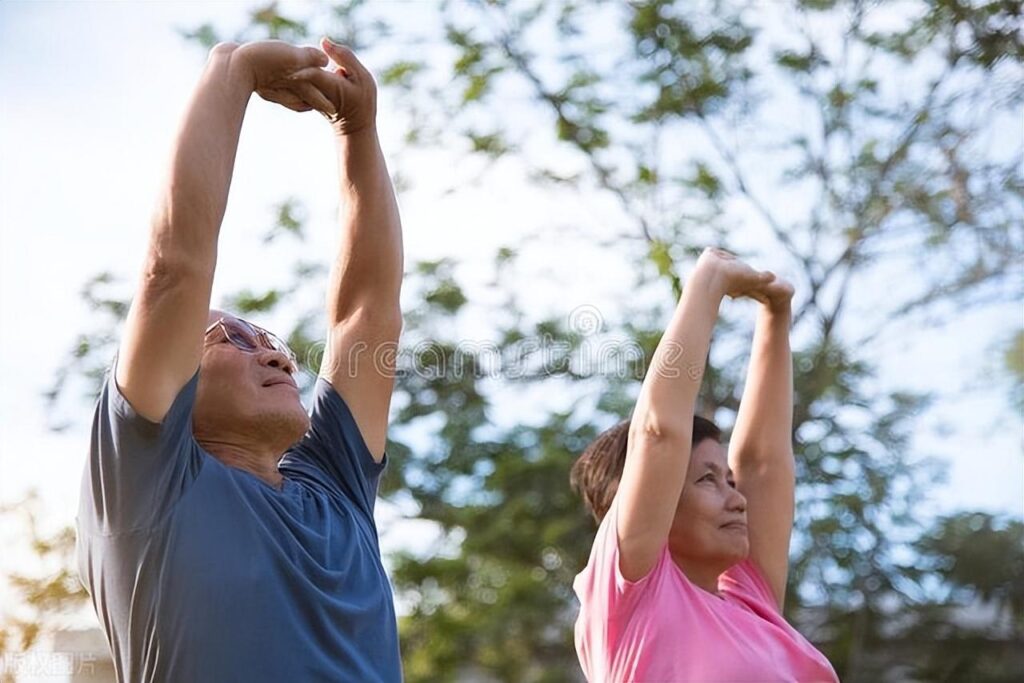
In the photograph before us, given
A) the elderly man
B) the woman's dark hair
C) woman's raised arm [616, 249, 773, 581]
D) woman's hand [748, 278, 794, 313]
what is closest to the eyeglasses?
the elderly man

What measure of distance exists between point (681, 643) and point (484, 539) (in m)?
3.69

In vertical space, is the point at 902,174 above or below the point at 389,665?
above

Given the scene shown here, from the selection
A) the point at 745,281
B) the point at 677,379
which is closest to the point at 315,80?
the point at 677,379

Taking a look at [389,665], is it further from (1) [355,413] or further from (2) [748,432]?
(2) [748,432]

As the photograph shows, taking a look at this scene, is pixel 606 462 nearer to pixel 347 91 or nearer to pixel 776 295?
pixel 776 295

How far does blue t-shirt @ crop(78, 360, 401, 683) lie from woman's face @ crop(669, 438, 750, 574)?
0.68 m

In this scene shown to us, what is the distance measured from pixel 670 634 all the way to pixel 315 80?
2.92 feet

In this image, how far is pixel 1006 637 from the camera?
19.6ft

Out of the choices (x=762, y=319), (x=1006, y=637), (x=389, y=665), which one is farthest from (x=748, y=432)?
(x=1006, y=637)

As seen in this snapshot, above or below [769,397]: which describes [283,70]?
above

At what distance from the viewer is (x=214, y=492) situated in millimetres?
1536

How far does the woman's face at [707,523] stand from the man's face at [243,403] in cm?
70

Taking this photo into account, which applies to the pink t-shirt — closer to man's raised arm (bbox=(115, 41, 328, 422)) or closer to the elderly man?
the elderly man

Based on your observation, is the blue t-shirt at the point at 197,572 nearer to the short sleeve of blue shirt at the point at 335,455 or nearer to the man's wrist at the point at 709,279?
the short sleeve of blue shirt at the point at 335,455
